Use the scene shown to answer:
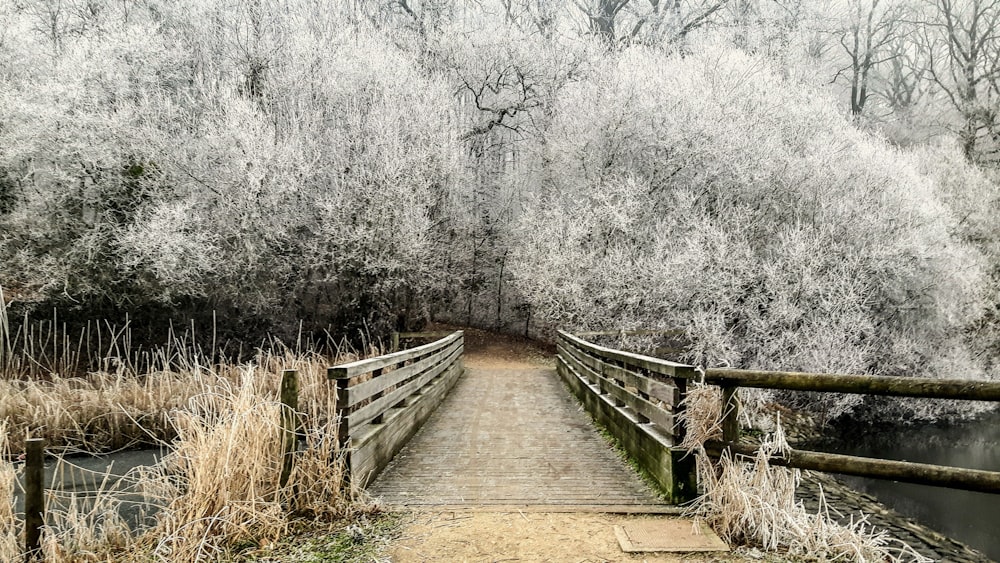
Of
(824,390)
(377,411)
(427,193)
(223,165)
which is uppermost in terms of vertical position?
(223,165)

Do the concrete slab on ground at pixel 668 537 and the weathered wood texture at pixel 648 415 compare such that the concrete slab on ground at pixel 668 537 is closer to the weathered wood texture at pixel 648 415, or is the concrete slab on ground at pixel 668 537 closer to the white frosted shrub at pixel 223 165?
the weathered wood texture at pixel 648 415

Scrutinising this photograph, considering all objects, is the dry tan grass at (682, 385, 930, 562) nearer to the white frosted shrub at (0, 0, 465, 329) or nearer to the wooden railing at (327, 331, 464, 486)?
the wooden railing at (327, 331, 464, 486)

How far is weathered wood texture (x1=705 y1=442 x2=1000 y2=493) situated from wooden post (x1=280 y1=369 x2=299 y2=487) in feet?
10.3

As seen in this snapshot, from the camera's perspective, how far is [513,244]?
2491 cm

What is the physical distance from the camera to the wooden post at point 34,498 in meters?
3.86

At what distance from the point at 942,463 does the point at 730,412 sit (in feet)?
36.0

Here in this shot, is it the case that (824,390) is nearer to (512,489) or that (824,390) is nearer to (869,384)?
(869,384)

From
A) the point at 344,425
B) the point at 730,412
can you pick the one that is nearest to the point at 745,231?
the point at 730,412

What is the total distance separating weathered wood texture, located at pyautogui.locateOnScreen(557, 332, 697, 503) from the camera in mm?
4582

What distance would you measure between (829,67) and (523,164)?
1633 cm

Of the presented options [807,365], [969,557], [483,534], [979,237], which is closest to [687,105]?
[807,365]

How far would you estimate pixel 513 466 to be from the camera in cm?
589

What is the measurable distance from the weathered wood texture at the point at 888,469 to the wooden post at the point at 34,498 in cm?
468

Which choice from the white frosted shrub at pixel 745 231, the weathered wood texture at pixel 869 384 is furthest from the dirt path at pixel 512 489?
the white frosted shrub at pixel 745 231
